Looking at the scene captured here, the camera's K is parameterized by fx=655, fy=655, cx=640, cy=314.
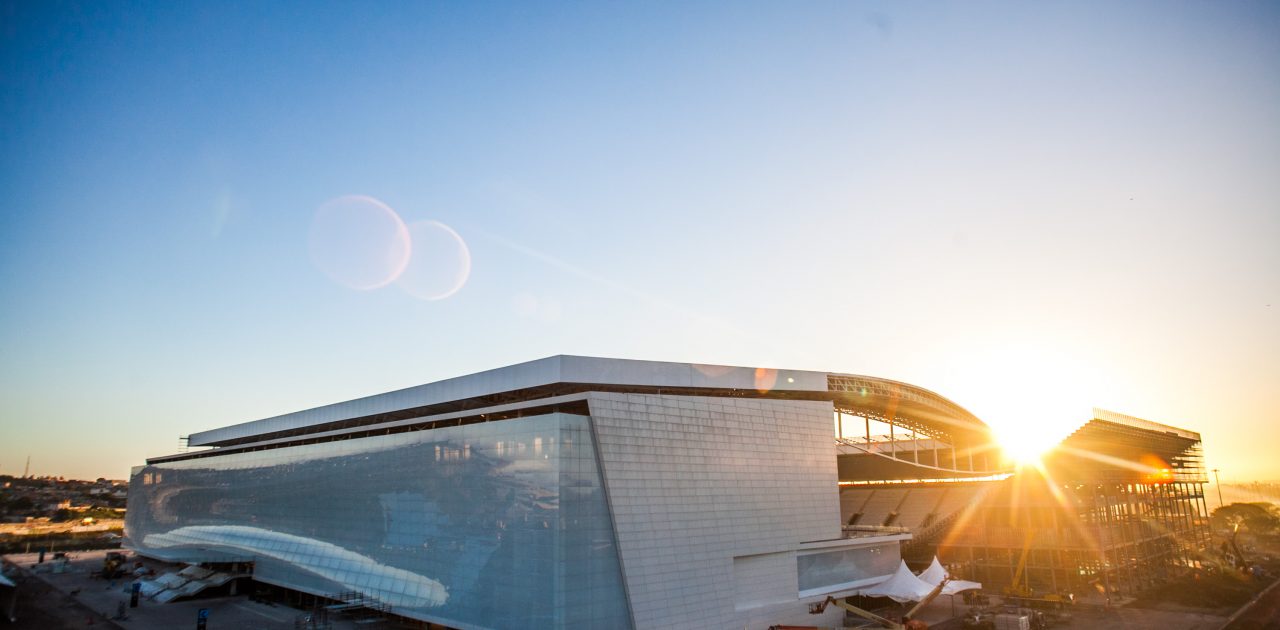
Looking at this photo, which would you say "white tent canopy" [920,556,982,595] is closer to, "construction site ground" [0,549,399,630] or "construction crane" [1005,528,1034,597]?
"construction crane" [1005,528,1034,597]

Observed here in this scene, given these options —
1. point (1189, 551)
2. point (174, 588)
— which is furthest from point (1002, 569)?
point (174, 588)

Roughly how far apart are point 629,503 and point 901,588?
21610 millimetres

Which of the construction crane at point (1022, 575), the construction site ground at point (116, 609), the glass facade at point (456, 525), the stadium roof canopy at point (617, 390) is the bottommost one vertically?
the construction site ground at point (116, 609)

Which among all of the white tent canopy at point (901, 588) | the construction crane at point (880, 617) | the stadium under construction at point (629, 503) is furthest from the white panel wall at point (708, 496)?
the white tent canopy at point (901, 588)

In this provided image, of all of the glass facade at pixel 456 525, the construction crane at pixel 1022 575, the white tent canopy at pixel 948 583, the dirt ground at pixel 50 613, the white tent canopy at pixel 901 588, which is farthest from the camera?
the construction crane at pixel 1022 575

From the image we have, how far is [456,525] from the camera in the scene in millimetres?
34000

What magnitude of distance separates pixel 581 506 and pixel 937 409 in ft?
119

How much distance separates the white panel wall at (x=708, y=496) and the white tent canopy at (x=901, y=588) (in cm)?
498

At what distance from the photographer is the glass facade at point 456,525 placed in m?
29.8

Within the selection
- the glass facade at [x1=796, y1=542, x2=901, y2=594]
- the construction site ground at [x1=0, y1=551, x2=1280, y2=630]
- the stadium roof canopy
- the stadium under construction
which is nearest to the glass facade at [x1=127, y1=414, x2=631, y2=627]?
the stadium under construction

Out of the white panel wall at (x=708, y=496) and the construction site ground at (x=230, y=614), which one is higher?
the white panel wall at (x=708, y=496)

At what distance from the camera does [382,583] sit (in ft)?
125

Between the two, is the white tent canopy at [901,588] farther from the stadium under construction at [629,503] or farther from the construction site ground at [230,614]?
the construction site ground at [230,614]

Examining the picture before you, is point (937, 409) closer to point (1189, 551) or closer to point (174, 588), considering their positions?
point (1189, 551)
